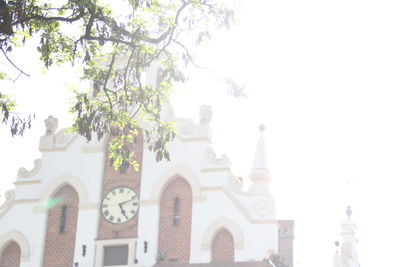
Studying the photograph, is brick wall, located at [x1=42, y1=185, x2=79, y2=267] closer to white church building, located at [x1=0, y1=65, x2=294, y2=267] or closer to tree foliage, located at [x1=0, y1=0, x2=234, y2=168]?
white church building, located at [x1=0, y1=65, x2=294, y2=267]

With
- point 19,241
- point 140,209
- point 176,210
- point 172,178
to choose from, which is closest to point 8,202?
point 19,241

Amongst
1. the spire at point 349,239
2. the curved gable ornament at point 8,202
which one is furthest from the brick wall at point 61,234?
the spire at point 349,239

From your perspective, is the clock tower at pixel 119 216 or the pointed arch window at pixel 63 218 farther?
the pointed arch window at pixel 63 218

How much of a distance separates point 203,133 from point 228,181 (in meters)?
1.98

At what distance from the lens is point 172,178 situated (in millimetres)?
28734

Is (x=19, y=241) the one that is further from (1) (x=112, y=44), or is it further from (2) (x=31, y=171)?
(1) (x=112, y=44)

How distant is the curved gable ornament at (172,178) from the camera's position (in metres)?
28.2

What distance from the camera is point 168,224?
28.1 meters

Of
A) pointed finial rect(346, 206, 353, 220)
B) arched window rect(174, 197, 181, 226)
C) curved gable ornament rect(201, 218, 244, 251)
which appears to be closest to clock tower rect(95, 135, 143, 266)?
arched window rect(174, 197, 181, 226)

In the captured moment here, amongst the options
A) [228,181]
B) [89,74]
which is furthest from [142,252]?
[89,74]

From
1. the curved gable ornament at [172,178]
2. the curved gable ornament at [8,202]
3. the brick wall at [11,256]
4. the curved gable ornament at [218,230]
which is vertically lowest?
the brick wall at [11,256]

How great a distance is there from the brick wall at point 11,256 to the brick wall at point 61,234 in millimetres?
1119

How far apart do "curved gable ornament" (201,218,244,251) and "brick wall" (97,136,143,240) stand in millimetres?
2539

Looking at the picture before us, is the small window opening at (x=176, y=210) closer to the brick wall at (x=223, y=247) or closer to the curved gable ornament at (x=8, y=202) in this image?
the brick wall at (x=223, y=247)
